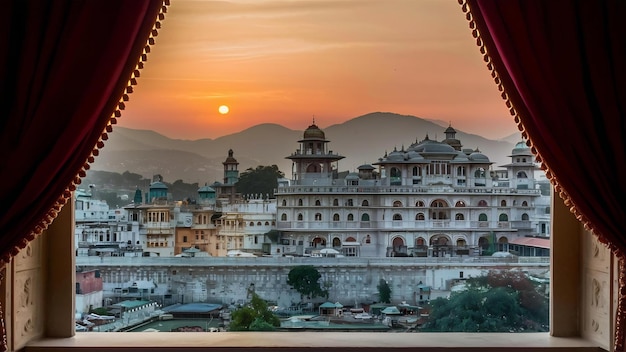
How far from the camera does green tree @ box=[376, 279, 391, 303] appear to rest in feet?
8.09

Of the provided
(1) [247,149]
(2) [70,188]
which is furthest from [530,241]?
(2) [70,188]

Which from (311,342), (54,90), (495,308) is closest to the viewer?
(54,90)

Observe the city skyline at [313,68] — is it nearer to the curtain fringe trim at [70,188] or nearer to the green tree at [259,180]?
the green tree at [259,180]

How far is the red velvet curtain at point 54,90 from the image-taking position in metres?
1.88

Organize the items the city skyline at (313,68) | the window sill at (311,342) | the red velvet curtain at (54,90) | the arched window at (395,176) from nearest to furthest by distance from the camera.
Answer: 1. the red velvet curtain at (54,90)
2. the window sill at (311,342)
3. the city skyline at (313,68)
4. the arched window at (395,176)

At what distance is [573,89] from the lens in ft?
6.37

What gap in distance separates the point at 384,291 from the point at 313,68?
0.90 m

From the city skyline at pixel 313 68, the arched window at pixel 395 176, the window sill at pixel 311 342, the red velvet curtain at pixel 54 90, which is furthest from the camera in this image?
the arched window at pixel 395 176

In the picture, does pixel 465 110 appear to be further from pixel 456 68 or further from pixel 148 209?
pixel 148 209

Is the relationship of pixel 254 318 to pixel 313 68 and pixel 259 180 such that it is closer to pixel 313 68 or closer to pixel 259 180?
pixel 259 180

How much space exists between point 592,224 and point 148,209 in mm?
1584

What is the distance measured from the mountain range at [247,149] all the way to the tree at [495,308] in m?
0.47

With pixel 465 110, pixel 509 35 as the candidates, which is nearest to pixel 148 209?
Result: pixel 465 110

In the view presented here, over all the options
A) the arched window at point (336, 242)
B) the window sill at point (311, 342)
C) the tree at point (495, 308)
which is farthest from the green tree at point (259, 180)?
the tree at point (495, 308)
